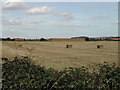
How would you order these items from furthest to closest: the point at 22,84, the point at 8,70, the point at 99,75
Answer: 1. the point at 8,70
2. the point at 99,75
3. the point at 22,84

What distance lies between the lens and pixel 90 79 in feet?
15.7

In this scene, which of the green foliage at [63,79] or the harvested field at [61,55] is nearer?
the green foliage at [63,79]

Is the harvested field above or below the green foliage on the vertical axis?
below

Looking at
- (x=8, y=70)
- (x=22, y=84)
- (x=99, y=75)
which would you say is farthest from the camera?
(x=8, y=70)

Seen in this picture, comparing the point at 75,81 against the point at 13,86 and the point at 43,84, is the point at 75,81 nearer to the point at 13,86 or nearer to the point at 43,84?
the point at 43,84

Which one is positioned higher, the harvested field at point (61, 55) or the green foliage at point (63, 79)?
the green foliage at point (63, 79)

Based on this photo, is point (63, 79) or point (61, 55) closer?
point (63, 79)

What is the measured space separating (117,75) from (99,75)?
41cm

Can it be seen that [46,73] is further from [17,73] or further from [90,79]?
[90,79]

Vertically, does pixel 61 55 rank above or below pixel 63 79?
below

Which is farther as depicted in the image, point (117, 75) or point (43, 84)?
point (117, 75)

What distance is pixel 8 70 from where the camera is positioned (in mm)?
5551

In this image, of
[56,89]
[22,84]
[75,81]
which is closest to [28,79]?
[22,84]

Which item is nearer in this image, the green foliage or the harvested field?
the green foliage
